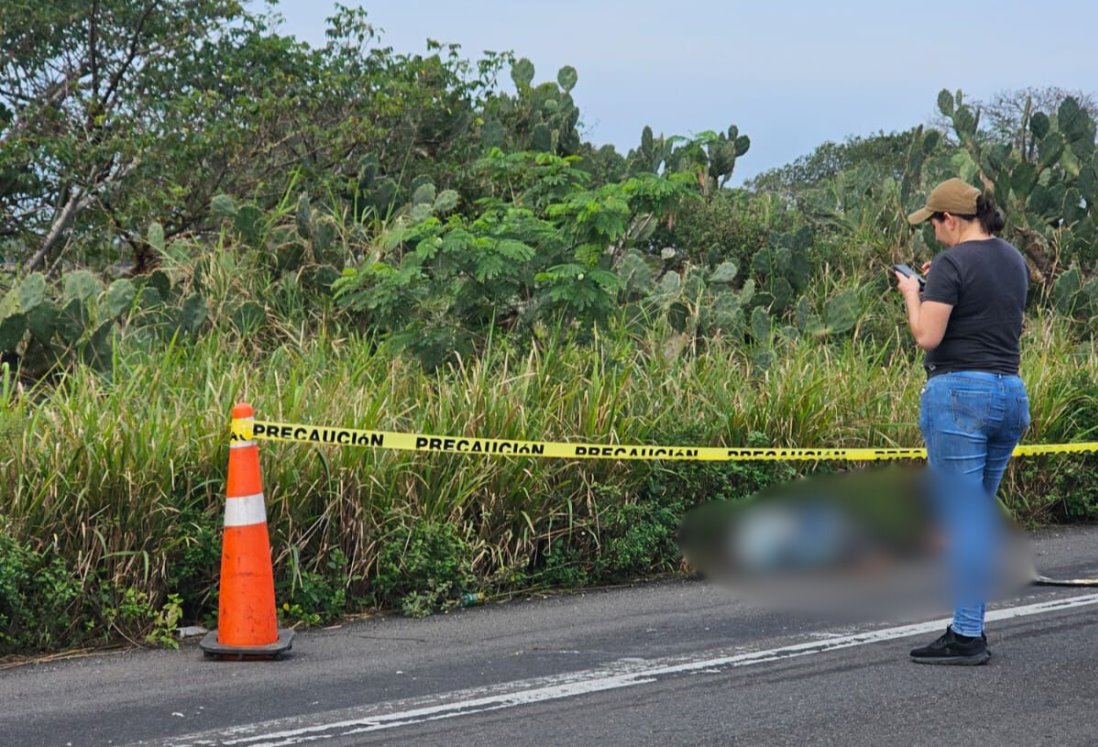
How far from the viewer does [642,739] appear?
17.8ft

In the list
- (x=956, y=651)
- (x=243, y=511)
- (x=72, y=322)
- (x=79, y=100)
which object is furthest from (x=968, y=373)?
(x=79, y=100)

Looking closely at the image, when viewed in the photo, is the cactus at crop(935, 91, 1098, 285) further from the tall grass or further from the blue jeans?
the blue jeans

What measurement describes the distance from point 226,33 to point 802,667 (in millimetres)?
12930

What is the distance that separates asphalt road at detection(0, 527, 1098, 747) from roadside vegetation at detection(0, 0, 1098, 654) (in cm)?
74

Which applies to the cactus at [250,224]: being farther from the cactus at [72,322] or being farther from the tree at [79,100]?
the cactus at [72,322]

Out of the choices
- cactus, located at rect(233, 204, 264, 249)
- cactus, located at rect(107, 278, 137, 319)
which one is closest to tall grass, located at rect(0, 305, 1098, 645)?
cactus, located at rect(107, 278, 137, 319)

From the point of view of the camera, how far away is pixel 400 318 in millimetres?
11078

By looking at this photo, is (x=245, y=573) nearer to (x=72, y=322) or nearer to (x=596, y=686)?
(x=596, y=686)

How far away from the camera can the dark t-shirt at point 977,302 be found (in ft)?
20.7

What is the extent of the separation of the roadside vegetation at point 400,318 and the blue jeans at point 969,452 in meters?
2.73

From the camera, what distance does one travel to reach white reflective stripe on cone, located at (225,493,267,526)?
22.8 ft

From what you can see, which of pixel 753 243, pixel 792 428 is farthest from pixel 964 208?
pixel 753 243

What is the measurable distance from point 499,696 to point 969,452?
229 cm

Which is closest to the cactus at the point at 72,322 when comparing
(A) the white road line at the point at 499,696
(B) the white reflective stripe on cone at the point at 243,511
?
(B) the white reflective stripe on cone at the point at 243,511
